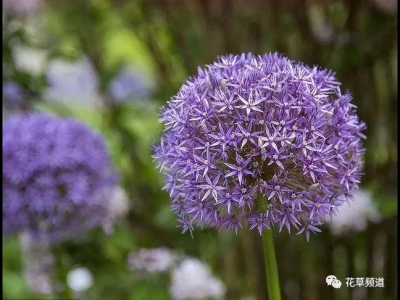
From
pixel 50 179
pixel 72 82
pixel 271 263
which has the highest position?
pixel 72 82

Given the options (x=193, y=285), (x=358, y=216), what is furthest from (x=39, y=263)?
(x=358, y=216)

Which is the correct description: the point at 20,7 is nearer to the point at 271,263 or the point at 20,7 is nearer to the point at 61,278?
the point at 61,278

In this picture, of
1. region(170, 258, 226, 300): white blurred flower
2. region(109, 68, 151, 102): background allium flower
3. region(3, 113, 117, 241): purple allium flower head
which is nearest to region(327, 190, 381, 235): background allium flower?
region(170, 258, 226, 300): white blurred flower

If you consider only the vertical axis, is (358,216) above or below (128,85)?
below

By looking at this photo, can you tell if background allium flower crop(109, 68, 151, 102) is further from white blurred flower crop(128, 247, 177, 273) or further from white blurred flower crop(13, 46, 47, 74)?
white blurred flower crop(128, 247, 177, 273)

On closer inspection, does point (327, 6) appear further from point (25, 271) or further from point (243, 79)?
point (25, 271)

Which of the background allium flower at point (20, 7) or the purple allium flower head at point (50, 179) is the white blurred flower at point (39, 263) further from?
the background allium flower at point (20, 7)

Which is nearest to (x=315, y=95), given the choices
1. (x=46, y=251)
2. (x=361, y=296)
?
(x=361, y=296)
